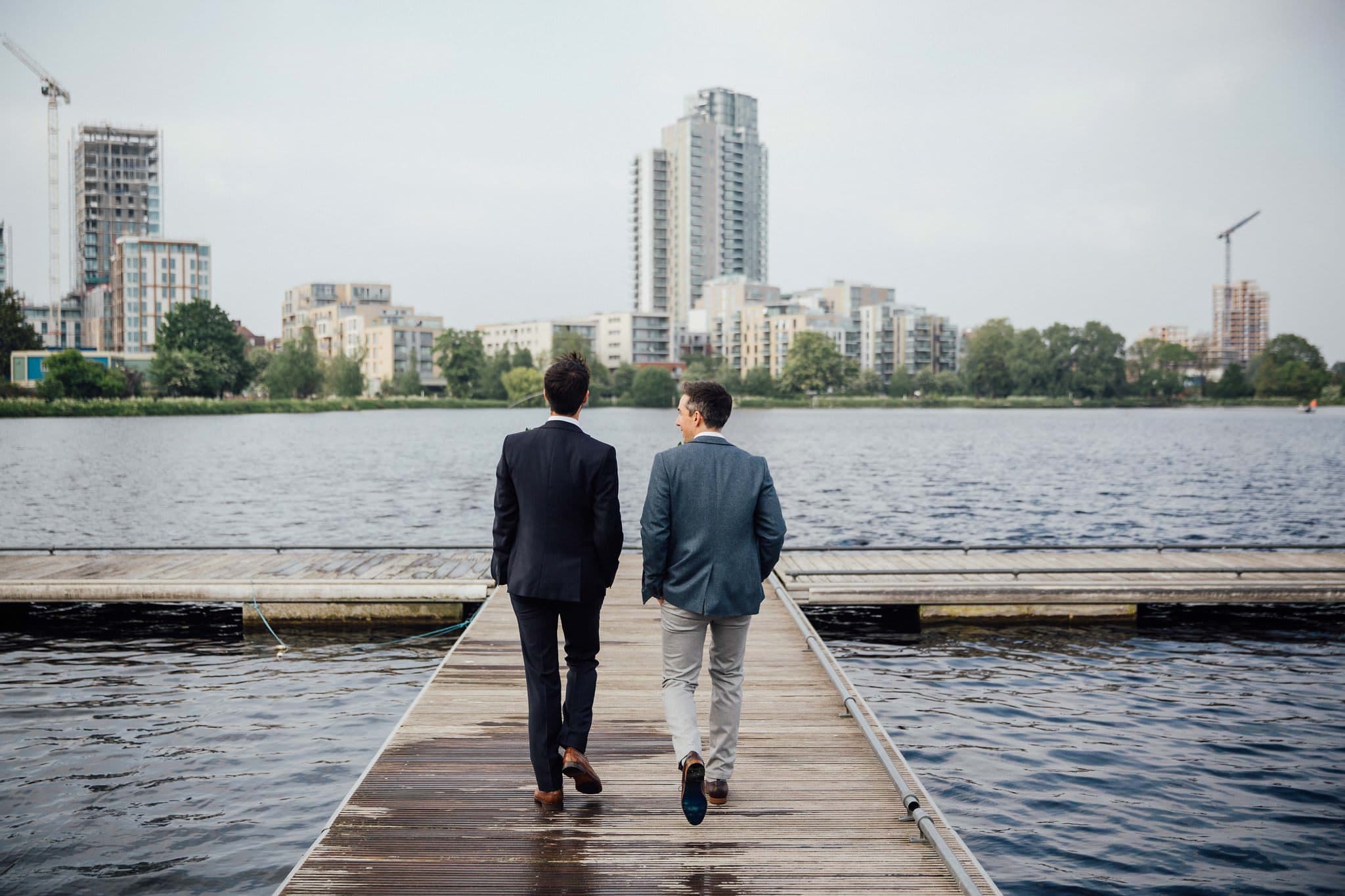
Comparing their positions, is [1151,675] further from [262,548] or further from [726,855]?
[262,548]

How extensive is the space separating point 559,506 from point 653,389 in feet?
504

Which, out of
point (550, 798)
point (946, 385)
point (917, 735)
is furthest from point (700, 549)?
point (946, 385)

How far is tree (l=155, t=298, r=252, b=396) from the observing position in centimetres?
12275

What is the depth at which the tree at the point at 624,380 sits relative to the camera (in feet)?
551

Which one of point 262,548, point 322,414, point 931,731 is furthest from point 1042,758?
point 322,414

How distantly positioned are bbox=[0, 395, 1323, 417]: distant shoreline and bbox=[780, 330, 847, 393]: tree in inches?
127

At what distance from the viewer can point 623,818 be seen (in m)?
5.27

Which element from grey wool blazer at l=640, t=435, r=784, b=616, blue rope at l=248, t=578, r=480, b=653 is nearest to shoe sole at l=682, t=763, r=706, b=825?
grey wool blazer at l=640, t=435, r=784, b=616

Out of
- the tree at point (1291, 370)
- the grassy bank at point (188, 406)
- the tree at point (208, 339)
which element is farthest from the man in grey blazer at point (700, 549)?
the tree at point (1291, 370)

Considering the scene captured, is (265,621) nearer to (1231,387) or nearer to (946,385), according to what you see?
(946,385)

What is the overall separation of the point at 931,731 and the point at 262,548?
10731mm

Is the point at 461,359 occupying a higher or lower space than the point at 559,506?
higher

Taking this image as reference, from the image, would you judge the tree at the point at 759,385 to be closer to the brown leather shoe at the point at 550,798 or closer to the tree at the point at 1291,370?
the tree at the point at 1291,370

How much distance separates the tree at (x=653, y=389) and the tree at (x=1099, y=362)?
7848cm
